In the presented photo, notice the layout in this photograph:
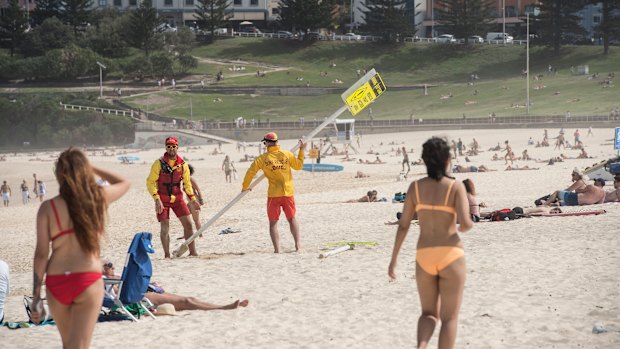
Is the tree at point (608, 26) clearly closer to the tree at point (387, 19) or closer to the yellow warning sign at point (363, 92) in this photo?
the tree at point (387, 19)

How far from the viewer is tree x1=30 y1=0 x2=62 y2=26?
89625 millimetres

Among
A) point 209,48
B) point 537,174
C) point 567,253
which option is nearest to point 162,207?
point 567,253

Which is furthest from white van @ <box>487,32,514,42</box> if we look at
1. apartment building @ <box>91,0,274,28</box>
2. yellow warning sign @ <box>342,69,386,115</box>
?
yellow warning sign @ <box>342,69,386,115</box>

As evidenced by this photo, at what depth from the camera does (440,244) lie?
18.6 ft

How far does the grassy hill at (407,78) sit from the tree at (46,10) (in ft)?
43.4

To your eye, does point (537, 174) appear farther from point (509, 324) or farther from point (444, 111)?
point (444, 111)

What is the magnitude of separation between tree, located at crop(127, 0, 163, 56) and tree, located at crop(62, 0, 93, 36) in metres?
6.49

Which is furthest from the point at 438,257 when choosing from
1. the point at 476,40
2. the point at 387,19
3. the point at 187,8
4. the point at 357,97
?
the point at 187,8

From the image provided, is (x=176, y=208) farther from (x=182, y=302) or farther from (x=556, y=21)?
(x=556, y=21)

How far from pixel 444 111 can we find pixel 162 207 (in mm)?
52957

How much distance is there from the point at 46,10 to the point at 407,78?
106ft

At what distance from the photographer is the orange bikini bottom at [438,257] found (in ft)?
18.5

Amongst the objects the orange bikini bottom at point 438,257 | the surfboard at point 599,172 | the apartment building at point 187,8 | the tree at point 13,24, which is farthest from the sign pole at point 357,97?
the apartment building at point 187,8

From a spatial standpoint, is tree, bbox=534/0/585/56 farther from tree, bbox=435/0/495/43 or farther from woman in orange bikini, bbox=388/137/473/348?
woman in orange bikini, bbox=388/137/473/348
